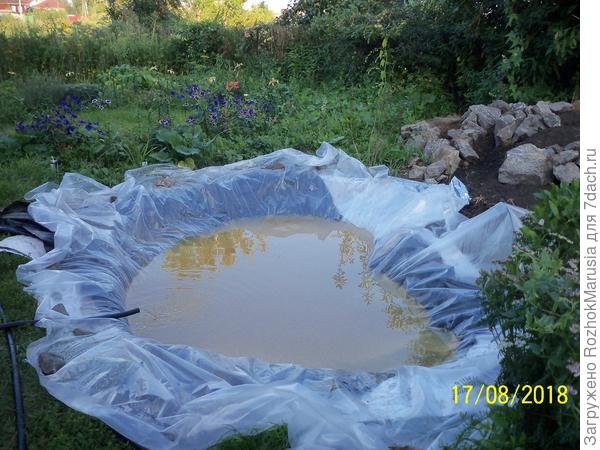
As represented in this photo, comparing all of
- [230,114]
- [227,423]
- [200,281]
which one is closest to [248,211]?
[200,281]

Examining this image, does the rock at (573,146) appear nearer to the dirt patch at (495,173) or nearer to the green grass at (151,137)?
the dirt patch at (495,173)

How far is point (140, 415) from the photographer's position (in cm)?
284

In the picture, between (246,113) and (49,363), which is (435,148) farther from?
(49,363)

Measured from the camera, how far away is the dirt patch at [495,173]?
5.49m

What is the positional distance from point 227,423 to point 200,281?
209cm

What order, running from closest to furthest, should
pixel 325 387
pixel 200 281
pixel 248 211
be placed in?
1. pixel 325 387
2. pixel 200 281
3. pixel 248 211

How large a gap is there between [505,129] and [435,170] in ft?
3.18

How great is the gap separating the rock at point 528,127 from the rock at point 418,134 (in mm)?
852

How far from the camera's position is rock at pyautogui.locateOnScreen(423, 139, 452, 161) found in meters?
6.31

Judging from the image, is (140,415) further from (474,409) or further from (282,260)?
(282,260)

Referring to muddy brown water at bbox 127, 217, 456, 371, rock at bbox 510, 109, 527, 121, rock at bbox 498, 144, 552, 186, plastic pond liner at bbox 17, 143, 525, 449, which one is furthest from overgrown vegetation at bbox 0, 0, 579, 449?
rock at bbox 498, 144, 552, 186

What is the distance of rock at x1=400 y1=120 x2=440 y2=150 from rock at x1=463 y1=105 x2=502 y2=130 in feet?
1.30
